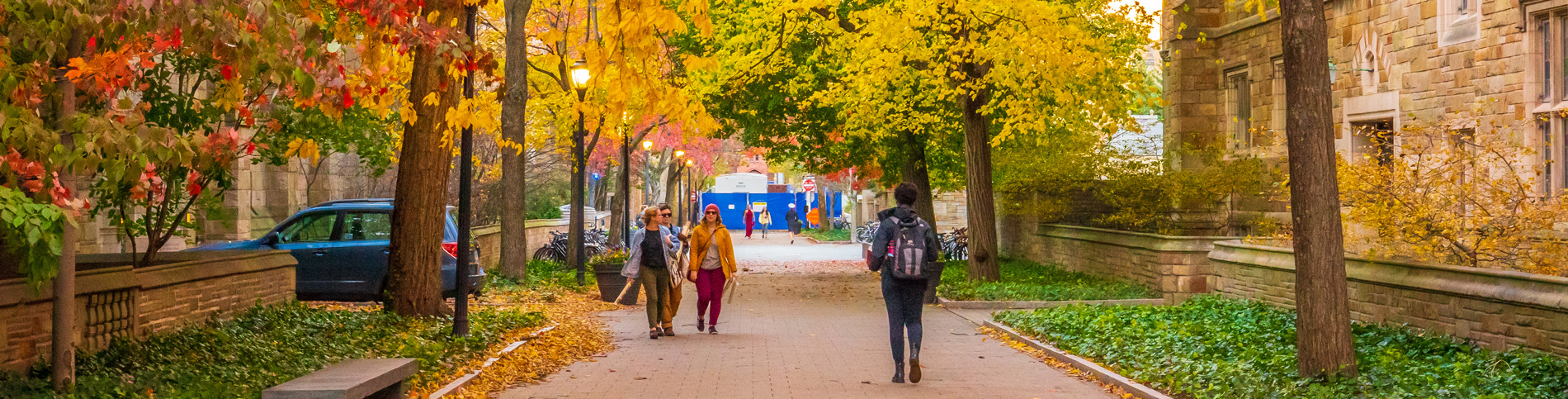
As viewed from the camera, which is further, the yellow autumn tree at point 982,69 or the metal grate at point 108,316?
the yellow autumn tree at point 982,69

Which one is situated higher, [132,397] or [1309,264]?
[1309,264]

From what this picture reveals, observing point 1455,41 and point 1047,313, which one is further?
point 1455,41

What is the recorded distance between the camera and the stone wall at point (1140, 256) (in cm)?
1766

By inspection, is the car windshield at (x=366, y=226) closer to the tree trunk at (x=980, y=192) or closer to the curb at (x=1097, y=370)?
the curb at (x=1097, y=370)

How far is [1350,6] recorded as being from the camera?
1869 cm

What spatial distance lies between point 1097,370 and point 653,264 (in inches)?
212

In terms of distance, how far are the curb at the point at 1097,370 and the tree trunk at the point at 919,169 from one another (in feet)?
41.3

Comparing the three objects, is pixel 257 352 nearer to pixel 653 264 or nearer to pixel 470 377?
pixel 470 377

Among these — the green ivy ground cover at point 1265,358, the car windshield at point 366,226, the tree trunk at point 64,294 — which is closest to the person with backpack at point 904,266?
the green ivy ground cover at point 1265,358

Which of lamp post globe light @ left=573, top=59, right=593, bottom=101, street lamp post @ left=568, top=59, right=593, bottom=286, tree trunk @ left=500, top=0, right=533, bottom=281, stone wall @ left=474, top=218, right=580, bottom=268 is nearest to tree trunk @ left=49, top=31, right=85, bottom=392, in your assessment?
stone wall @ left=474, top=218, right=580, bottom=268

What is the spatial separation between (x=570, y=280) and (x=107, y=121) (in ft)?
49.3

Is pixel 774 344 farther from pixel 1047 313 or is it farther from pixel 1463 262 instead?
pixel 1463 262

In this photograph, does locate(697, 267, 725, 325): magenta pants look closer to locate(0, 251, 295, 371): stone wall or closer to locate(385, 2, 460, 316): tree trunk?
locate(385, 2, 460, 316): tree trunk

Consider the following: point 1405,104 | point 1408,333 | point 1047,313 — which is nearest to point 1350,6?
point 1405,104
